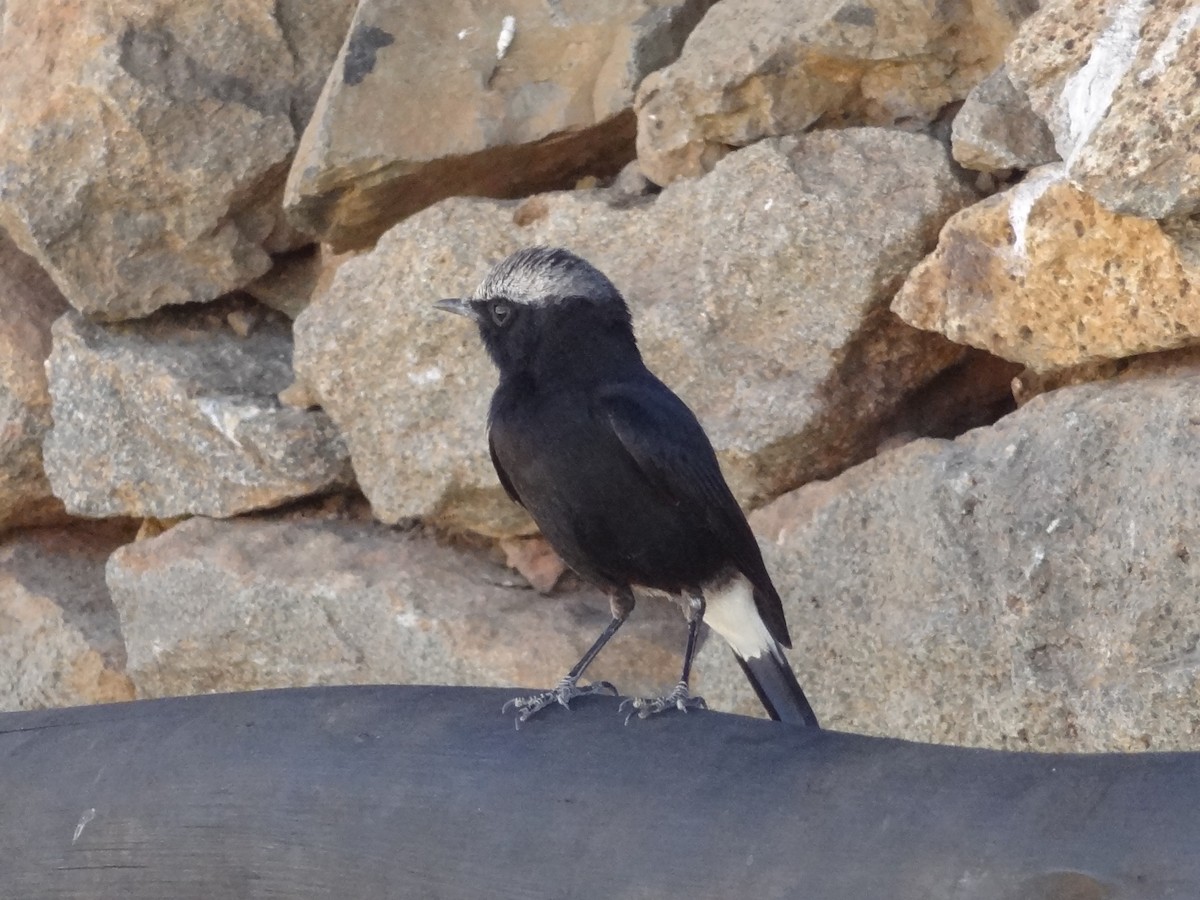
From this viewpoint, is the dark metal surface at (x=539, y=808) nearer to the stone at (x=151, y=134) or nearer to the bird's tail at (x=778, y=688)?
the bird's tail at (x=778, y=688)

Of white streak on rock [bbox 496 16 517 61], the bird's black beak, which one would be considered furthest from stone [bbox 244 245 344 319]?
the bird's black beak

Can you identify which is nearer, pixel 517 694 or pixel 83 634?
pixel 517 694

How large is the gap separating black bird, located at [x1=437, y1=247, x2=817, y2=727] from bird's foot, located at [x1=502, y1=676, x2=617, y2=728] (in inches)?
2.1

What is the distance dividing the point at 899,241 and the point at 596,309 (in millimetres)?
701

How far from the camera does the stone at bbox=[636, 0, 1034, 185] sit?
3658mm

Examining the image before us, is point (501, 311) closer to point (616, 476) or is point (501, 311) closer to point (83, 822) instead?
point (616, 476)

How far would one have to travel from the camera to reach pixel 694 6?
13.7ft

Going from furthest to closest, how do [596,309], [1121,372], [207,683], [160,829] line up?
[207,683]
[596,309]
[1121,372]
[160,829]

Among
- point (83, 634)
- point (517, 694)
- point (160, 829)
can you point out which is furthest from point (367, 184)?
point (160, 829)

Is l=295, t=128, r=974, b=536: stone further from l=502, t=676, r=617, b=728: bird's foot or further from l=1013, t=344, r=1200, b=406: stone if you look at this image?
l=502, t=676, r=617, b=728: bird's foot

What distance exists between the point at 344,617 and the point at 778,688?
1.37 meters

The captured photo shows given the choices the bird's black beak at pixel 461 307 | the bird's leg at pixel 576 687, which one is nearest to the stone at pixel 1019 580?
the bird's leg at pixel 576 687

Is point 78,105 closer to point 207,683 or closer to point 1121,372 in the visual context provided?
point 207,683

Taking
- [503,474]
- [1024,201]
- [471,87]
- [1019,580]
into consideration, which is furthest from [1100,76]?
[471,87]
